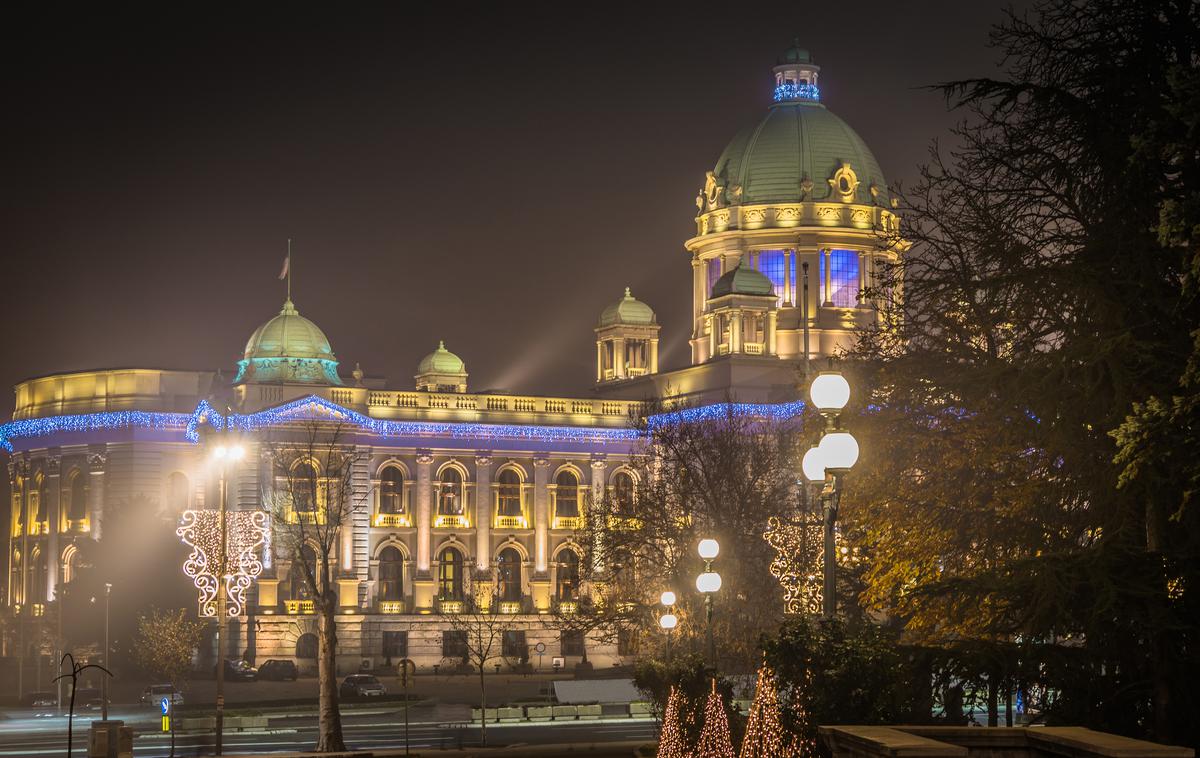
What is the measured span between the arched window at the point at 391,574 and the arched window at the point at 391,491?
240 centimetres

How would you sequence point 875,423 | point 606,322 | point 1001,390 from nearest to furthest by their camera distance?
point 1001,390
point 875,423
point 606,322

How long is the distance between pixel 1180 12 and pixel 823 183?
345 feet

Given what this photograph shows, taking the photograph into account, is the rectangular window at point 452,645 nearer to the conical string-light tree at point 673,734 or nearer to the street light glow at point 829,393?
the conical string-light tree at point 673,734

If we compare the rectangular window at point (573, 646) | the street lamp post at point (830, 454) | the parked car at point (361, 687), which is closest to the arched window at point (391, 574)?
the rectangular window at point (573, 646)

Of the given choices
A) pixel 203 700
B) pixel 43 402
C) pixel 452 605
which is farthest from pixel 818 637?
pixel 43 402

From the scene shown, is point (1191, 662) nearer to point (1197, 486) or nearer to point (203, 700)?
point (1197, 486)

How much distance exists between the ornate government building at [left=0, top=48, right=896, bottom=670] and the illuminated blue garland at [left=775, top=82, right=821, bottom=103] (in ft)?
10.5

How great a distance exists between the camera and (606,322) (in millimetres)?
141500

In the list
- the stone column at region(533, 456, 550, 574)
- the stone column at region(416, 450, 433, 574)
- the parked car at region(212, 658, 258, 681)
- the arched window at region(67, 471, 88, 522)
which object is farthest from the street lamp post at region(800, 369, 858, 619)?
the arched window at region(67, 471, 88, 522)

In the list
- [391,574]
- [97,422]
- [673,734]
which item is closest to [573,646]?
[391,574]

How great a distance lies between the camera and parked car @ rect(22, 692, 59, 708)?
95.4m

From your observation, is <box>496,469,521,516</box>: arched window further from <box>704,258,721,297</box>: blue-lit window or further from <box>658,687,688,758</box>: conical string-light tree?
<box>658,687,688,758</box>: conical string-light tree

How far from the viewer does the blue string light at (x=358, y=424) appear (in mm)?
118375

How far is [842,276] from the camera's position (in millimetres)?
136625
